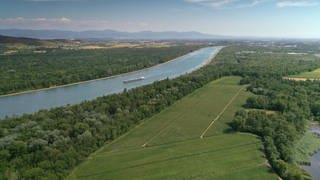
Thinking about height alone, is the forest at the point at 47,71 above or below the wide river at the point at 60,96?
above

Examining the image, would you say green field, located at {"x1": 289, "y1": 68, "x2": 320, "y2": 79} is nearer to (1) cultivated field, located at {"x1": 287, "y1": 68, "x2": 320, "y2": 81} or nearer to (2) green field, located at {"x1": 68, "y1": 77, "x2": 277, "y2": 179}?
(1) cultivated field, located at {"x1": 287, "y1": 68, "x2": 320, "y2": 81}

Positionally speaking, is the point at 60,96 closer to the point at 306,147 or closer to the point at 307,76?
the point at 306,147

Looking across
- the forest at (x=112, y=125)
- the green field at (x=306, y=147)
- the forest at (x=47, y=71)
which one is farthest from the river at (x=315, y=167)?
the forest at (x=47, y=71)

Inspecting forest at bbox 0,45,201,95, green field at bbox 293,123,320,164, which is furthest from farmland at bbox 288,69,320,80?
forest at bbox 0,45,201,95

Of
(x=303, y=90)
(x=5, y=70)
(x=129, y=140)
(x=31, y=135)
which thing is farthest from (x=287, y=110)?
(x=5, y=70)

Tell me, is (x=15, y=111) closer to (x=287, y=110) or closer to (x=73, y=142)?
(x=73, y=142)

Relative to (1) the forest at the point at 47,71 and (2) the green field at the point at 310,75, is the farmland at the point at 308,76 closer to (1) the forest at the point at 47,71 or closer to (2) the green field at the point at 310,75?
(2) the green field at the point at 310,75

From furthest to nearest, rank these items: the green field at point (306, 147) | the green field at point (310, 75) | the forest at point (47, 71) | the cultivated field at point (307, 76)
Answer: the green field at point (310, 75) → the cultivated field at point (307, 76) → the forest at point (47, 71) → the green field at point (306, 147)
